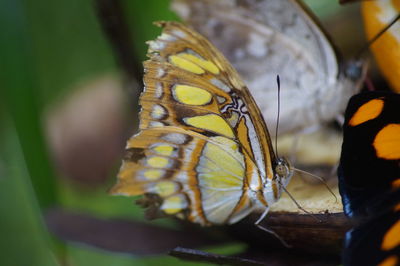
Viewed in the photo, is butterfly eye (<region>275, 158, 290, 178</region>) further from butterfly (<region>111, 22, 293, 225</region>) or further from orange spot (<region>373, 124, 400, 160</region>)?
orange spot (<region>373, 124, 400, 160</region>)

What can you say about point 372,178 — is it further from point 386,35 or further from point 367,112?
point 386,35

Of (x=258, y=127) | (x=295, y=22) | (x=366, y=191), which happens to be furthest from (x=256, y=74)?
(x=366, y=191)

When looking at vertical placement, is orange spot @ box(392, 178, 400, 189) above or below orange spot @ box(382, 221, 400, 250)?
above

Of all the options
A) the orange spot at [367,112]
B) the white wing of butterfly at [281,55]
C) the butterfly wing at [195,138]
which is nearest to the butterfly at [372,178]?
the orange spot at [367,112]

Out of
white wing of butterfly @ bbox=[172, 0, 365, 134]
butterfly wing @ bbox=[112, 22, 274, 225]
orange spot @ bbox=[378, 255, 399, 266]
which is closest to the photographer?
orange spot @ bbox=[378, 255, 399, 266]

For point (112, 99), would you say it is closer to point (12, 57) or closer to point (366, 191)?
point (12, 57)

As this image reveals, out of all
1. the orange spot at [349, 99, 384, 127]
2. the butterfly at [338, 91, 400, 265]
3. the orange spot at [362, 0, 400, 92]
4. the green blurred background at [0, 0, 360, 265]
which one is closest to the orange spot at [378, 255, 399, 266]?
the butterfly at [338, 91, 400, 265]

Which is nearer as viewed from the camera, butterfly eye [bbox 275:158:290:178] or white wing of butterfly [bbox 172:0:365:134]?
butterfly eye [bbox 275:158:290:178]
